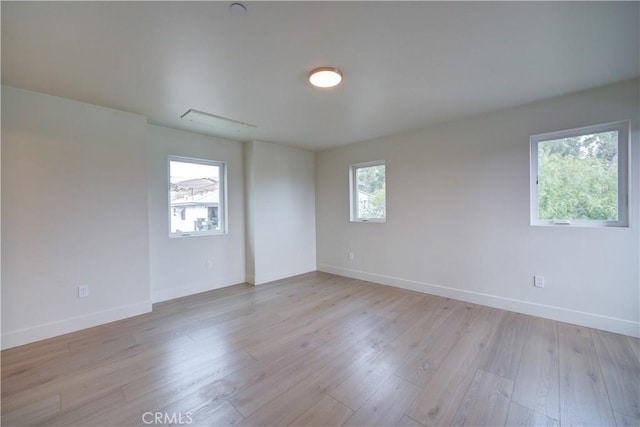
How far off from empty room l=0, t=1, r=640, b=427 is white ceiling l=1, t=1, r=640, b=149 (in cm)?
2

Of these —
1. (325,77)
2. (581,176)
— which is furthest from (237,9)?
(581,176)

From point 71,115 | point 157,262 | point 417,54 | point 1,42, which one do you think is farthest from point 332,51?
point 157,262

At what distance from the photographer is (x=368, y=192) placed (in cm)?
462

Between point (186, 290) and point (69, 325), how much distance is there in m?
1.28

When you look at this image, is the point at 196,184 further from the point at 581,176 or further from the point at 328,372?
the point at 581,176

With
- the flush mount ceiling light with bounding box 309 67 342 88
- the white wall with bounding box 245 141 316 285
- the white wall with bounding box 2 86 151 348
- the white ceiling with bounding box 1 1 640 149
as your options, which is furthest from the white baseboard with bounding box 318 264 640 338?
the white wall with bounding box 2 86 151 348

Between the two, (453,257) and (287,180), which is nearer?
(453,257)

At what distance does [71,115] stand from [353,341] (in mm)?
3636

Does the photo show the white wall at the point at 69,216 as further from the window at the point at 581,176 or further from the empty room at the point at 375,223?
the window at the point at 581,176

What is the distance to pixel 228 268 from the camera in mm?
4316

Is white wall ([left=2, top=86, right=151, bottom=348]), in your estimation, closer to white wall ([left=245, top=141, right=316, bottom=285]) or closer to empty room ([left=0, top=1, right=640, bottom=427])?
empty room ([left=0, top=1, right=640, bottom=427])

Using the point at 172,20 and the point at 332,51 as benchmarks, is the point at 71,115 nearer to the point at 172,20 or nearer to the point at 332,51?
the point at 172,20

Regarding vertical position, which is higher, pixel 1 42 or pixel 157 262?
pixel 1 42

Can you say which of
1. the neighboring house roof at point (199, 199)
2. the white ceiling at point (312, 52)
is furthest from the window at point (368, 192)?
the neighboring house roof at point (199, 199)
